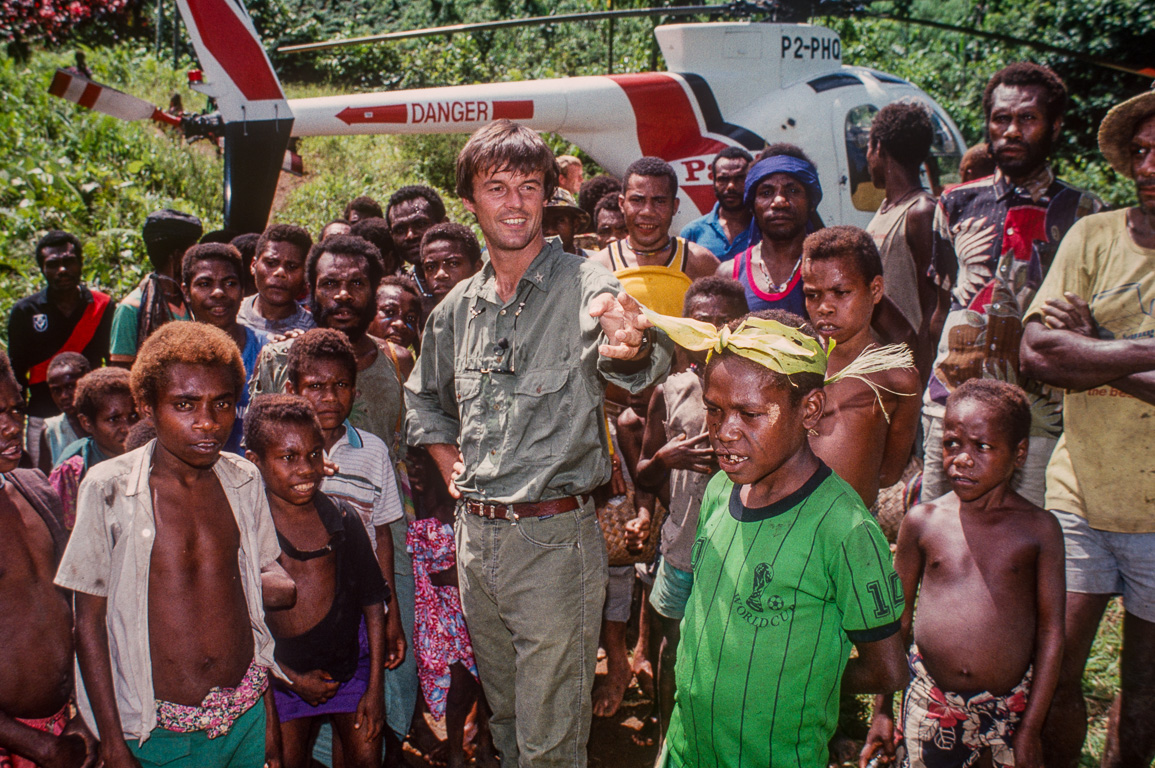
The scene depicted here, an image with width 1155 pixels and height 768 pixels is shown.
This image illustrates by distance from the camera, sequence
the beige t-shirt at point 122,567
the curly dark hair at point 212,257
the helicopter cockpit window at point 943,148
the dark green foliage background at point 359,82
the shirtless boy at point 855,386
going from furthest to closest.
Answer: the dark green foliage background at point 359,82
the helicopter cockpit window at point 943,148
the curly dark hair at point 212,257
the shirtless boy at point 855,386
the beige t-shirt at point 122,567

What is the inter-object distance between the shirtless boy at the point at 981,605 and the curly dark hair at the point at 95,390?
3.06 m

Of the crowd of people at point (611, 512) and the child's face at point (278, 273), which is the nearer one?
the crowd of people at point (611, 512)

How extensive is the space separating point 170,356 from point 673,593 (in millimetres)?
1848

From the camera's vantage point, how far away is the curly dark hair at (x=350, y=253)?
12.3 ft

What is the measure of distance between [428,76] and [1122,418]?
17.8 m

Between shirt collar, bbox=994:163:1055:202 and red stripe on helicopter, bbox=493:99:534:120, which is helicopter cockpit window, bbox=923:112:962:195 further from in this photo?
shirt collar, bbox=994:163:1055:202

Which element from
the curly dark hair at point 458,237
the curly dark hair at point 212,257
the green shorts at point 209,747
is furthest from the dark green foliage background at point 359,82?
the green shorts at point 209,747

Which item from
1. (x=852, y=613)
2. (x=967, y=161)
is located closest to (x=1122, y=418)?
(x=852, y=613)

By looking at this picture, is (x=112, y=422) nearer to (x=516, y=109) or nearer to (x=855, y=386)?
(x=855, y=386)

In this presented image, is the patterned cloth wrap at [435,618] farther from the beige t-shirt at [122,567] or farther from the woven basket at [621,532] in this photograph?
the beige t-shirt at [122,567]

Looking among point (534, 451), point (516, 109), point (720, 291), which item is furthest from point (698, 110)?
point (534, 451)

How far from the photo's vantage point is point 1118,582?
2832 millimetres

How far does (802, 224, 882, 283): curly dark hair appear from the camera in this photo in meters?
2.85

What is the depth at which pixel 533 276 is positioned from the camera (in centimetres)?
260
